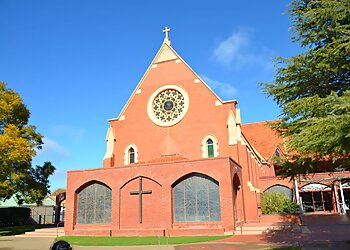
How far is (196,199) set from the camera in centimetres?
2078

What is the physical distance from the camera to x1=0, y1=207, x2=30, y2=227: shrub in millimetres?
35781

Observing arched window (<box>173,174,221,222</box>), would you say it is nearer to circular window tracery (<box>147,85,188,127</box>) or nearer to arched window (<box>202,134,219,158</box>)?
arched window (<box>202,134,219,158</box>)

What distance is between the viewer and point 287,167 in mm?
11703

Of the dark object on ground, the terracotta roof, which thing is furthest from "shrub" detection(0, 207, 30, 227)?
the dark object on ground

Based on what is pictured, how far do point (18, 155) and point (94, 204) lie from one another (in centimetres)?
684

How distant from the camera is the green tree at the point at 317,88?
→ 8.19m

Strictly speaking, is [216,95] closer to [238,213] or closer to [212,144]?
[212,144]

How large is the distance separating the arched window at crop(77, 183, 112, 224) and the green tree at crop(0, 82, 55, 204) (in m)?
5.39

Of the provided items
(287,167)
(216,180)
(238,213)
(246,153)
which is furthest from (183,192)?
(287,167)

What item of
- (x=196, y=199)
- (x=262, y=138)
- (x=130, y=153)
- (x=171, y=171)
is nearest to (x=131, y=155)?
(x=130, y=153)

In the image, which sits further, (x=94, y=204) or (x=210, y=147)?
(x=210, y=147)

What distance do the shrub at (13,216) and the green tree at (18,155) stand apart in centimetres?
1091

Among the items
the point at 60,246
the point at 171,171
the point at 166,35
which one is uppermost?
the point at 166,35

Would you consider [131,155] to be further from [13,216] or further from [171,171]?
[13,216]
